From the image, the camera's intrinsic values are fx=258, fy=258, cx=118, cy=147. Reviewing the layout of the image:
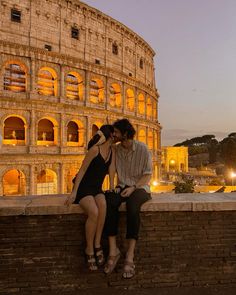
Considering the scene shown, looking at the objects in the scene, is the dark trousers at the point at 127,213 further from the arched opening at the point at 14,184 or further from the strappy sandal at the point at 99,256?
the arched opening at the point at 14,184

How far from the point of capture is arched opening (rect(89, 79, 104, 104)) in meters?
25.8

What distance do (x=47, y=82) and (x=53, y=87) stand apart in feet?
2.19

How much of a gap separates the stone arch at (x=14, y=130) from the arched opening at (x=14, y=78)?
2430 millimetres

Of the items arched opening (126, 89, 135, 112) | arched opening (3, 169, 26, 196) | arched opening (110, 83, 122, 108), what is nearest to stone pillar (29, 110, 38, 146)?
arched opening (3, 169, 26, 196)

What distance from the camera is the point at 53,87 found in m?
23.6

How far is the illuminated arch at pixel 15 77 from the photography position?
2134cm

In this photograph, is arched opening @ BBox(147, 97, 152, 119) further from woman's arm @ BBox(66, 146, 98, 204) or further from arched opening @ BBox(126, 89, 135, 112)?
woman's arm @ BBox(66, 146, 98, 204)

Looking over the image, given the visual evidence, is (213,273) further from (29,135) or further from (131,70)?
(131,70)

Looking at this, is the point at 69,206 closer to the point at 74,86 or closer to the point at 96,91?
the point at 74,86

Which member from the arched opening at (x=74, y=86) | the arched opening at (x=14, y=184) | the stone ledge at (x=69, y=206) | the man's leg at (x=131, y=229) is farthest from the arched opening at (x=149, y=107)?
the man's leg at (x=131, y=229)

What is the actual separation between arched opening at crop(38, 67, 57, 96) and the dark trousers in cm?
2026

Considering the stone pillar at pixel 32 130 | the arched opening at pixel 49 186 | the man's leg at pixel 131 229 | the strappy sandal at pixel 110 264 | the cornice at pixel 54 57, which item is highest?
the cornice at pixel 54 57

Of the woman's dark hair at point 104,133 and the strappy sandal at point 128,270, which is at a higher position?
the woman's dark hair at point 104,133

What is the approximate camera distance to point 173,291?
3.90 m
